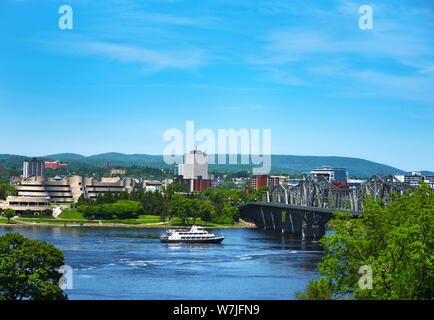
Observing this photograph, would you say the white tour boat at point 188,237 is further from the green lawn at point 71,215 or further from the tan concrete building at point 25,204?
the tan concrete building at point 25,204

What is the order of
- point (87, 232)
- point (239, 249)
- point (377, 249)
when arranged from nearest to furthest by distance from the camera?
1. point (377, 249)
2. point (239, 249)
3. point (87, 232)

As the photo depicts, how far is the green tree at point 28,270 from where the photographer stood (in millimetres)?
31969

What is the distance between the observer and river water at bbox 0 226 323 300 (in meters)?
49.2

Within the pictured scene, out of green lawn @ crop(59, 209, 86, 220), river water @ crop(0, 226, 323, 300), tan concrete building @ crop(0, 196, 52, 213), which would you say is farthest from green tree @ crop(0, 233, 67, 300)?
tan concrete building @ crop(0, 196, 52, 213)

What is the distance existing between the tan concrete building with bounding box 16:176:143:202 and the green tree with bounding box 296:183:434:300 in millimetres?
123927

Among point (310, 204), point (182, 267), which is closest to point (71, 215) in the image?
point (310, 204)

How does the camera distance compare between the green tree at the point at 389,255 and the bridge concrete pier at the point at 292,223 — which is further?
the bridge concrete pier at the point at 292,223

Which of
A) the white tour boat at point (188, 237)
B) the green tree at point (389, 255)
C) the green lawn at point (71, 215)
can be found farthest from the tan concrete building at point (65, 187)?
the green tree at point (389, 255)

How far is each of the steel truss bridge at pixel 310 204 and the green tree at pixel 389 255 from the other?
55.3 metres

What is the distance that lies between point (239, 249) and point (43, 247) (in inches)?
2099
